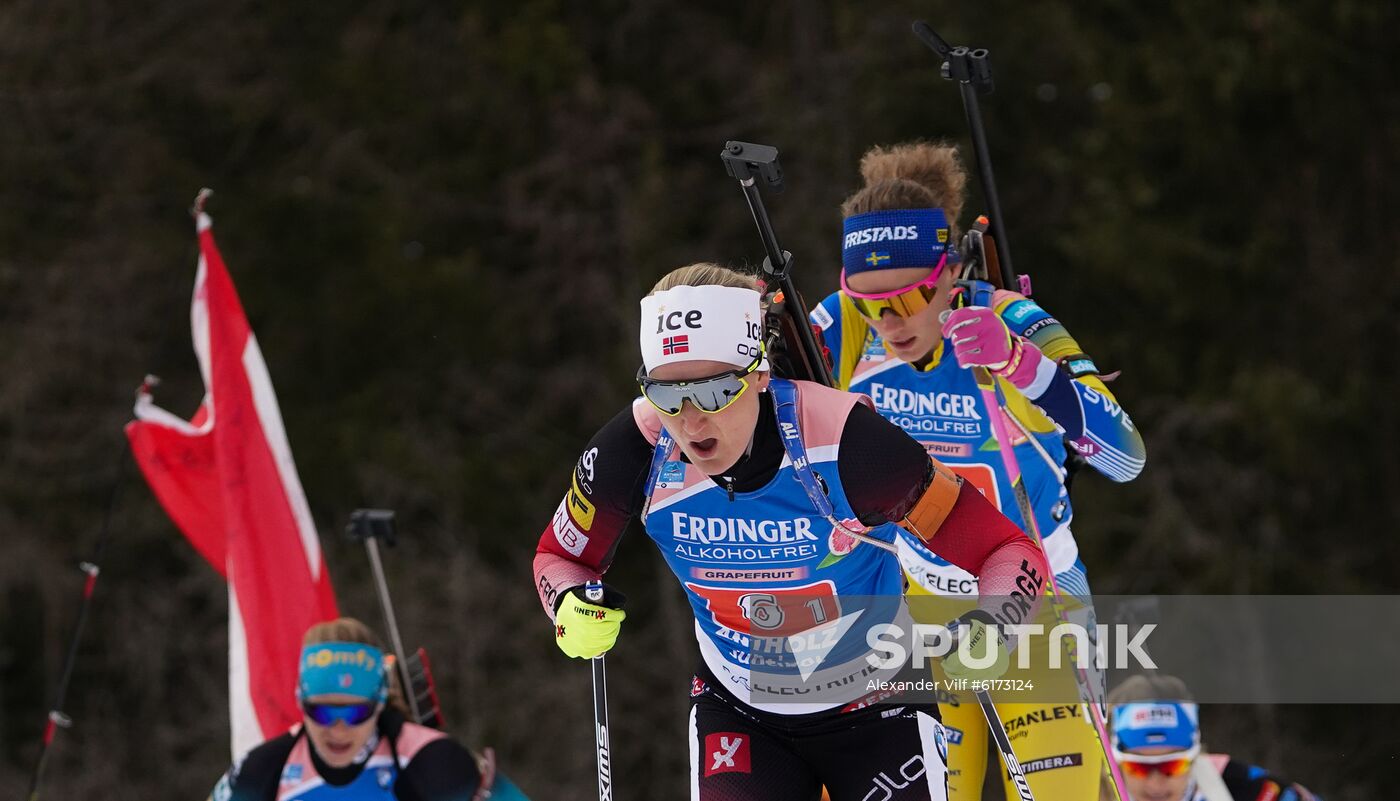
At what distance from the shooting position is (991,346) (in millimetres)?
4676

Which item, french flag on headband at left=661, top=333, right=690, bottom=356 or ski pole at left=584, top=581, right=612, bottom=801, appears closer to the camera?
french flag on headband at left=661, top=333, right=690, bottom=356

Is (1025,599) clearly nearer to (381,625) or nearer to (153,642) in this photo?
(381,625)

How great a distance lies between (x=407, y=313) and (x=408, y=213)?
0.92 meters

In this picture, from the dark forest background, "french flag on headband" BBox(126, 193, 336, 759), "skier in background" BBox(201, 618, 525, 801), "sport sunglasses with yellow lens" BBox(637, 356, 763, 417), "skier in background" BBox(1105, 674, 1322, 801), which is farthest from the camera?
the dark forest background

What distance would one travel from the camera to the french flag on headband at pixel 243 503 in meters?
8.14

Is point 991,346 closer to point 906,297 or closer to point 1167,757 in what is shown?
point 906,297

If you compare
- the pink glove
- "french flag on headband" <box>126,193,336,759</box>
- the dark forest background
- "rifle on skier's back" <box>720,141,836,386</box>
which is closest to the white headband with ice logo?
"rifle on skier's back" <box>720,141,836,386</box>

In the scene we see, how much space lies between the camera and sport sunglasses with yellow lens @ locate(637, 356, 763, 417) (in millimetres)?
3920

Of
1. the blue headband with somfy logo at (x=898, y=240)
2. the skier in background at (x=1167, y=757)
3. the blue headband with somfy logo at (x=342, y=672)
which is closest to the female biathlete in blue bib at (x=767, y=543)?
the blue headband with somfy logo at (x=898, y=240)

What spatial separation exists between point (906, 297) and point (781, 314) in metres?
0.40

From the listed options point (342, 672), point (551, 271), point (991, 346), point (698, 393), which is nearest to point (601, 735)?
point (698, 393)

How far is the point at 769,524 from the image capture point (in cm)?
410

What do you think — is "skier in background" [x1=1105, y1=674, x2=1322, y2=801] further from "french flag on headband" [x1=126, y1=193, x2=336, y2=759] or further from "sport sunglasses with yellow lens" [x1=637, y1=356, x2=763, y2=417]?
"french flag on headband" [x1=126, y1=193, x2=336, y2=759]

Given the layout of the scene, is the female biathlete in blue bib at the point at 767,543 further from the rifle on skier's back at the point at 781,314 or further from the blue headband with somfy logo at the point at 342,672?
the blue headband with somfy logo at the point at 342,672
